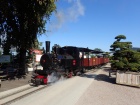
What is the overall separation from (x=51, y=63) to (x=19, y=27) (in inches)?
213

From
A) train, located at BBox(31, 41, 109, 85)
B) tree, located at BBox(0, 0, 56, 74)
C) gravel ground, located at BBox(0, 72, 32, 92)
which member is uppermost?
tree, located at BBox(0, 0, 56, 74)

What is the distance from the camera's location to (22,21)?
20812 mm

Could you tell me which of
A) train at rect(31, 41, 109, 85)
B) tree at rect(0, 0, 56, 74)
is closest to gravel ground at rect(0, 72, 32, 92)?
train at rect(31, 41, 109, 85)

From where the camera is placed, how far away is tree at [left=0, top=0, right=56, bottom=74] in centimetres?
1988

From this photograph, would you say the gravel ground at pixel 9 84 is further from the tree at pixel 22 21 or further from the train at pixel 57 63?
the tree at pixel 22 21

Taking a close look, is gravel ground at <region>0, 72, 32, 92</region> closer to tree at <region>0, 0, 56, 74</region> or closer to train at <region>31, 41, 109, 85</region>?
train at <region>31, 41, 109, 85</region>

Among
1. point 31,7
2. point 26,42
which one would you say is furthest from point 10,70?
point 31,7

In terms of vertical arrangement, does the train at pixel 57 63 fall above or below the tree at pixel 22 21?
below

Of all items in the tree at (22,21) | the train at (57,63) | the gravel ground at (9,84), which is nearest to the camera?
the gravel ground at (9,84)

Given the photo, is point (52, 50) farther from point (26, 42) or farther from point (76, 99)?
point (76, 99)

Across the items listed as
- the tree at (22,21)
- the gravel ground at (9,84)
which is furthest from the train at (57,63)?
the tree at (22,21)

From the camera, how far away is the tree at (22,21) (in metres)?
19.9

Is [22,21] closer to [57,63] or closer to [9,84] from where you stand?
[57,63]

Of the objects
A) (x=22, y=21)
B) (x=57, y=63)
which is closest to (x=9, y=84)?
(x=57, y=63)
